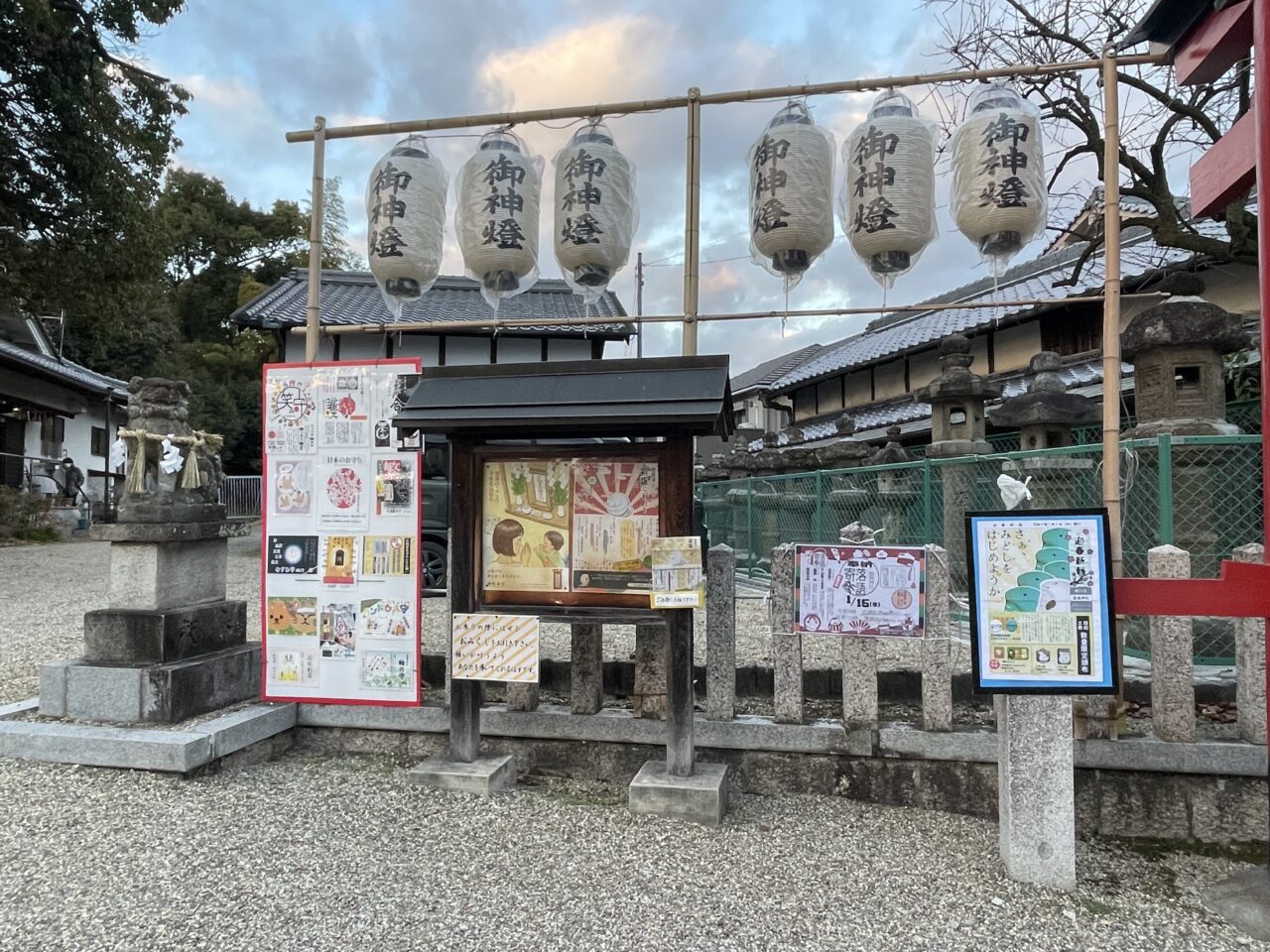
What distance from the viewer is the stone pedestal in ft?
14.2

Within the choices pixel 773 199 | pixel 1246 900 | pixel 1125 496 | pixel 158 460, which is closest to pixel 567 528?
pixel 773 199

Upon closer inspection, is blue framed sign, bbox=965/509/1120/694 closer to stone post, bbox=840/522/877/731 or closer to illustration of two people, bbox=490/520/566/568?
stone post, bbox=840/522/877/731

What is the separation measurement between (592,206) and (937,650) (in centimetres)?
311

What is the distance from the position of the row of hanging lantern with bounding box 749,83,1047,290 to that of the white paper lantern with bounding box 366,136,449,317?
6.63 feet

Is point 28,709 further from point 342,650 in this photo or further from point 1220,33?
point 1220,33

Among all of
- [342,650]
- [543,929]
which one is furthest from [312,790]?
[543,929]

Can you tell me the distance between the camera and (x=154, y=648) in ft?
14.6

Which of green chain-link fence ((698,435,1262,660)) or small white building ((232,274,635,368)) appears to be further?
small white building ((232,274,635,368))

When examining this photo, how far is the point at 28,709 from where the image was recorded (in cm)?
461

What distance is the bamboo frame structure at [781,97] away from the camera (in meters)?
3.64

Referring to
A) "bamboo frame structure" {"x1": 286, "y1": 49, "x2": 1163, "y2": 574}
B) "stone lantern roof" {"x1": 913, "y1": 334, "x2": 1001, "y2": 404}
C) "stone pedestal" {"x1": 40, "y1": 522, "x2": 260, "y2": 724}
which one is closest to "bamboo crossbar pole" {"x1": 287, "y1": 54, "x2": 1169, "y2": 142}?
"bamboo frame structure" {"x1": 286, "y1": 49, "x2": 1163, "y2": 574}

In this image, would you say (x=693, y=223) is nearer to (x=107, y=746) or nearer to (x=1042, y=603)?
(x=1042, y=603)

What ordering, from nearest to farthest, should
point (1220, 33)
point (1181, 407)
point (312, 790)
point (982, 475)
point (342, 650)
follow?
1. point (1220, 33)
2. point (312, 790)
3. point (342, 650)
4. point (1181, 407)
5. point (982, 475)

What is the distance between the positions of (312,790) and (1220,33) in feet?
18.9
